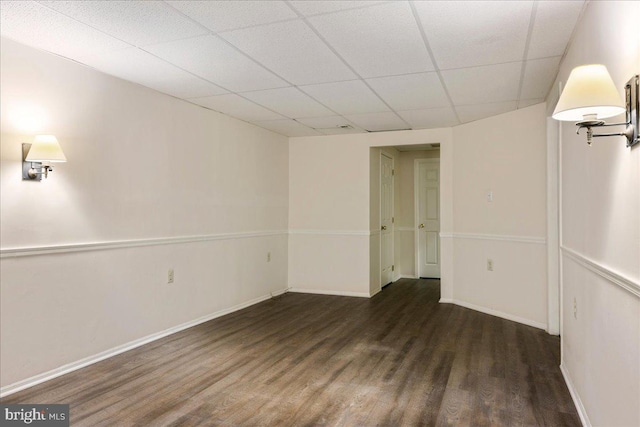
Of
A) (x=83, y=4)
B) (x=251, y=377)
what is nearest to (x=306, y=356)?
(x=251, y=377)

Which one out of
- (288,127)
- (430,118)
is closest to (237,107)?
(288,127)

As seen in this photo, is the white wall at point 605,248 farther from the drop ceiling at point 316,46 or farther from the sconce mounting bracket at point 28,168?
the sconce mounting bracket at point 28,168

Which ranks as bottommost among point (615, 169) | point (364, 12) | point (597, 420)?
point (597, 420)

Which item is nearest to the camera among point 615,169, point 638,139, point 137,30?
point 638,139

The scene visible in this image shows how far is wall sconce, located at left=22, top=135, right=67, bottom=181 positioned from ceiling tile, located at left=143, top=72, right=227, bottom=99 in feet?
3.52

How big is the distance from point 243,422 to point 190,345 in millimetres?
1498

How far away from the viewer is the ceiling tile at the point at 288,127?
5.14 metres

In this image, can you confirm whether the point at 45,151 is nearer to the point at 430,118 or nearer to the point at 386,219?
the point at 430,118

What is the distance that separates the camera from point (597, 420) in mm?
1995

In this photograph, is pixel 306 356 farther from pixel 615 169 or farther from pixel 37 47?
pixel 37 47

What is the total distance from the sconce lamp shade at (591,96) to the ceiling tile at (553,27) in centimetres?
84

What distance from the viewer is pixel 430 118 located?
488cm
